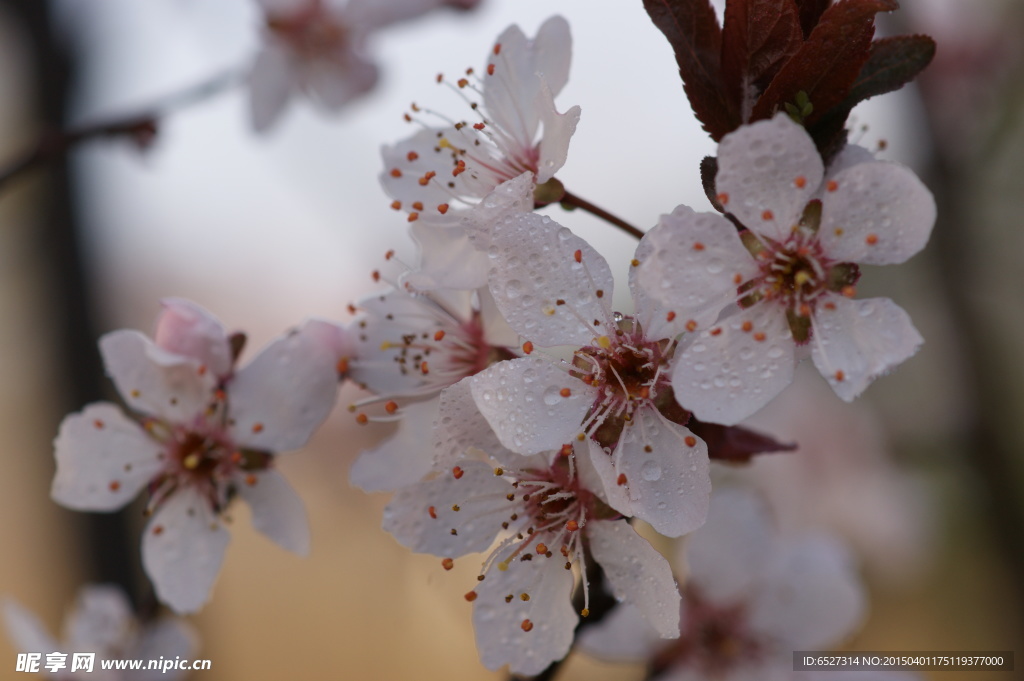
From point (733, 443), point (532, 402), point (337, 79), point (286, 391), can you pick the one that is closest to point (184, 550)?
point (286, 391)

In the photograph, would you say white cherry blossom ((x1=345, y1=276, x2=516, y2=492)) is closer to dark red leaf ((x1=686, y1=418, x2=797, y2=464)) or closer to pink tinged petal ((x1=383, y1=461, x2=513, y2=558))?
pink tinged petal ((x1=383, y1=461, x2=513, y2=558))

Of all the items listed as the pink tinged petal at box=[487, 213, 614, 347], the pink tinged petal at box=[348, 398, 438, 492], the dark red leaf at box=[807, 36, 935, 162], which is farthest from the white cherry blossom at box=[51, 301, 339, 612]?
the dark red leaf at box=[807, 36, 935, 162]

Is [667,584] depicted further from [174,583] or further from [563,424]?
[174,583]

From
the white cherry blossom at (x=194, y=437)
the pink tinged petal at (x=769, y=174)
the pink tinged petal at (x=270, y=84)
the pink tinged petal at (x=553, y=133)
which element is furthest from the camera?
the pink tinged petal at (x=270, y=84)

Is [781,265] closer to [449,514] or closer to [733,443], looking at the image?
[733,443]

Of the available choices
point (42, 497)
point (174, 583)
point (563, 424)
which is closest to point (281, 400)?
point (174, 583)

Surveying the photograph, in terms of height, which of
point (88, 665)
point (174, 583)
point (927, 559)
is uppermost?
point (174, 583)

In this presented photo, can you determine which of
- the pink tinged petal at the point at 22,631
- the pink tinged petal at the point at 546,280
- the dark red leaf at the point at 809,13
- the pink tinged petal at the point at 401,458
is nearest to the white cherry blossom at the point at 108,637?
the pink tinged petal at the point at 22,631

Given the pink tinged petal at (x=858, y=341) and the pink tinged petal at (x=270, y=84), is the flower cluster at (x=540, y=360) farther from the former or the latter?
the pink tinged petal at (x=270, y=84)
